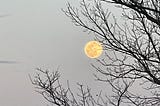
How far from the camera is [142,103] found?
6.44 m

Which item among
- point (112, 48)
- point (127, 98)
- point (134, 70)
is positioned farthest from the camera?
point (127, 98)

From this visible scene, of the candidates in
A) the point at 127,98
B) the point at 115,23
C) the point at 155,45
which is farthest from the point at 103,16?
the point at 127,98

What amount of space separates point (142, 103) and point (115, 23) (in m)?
2.09

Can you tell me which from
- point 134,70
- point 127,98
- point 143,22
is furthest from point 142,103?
point 143,22

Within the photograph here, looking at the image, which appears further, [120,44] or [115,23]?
[115,23]

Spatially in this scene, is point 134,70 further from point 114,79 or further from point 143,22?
point 143,22

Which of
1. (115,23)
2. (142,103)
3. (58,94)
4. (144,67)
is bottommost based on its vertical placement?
(142,103)

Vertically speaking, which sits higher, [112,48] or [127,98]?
[112,48]

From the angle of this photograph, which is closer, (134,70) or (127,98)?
(134,70)

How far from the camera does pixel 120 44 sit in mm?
6410

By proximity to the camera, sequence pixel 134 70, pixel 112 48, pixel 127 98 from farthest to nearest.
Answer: pixel 127 98 → pixel 112 48 → pixel 134 70

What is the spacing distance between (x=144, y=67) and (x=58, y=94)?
6.31ft

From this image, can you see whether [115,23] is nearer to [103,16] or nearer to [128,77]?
[103,16]

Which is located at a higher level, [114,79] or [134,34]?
[134,34]
